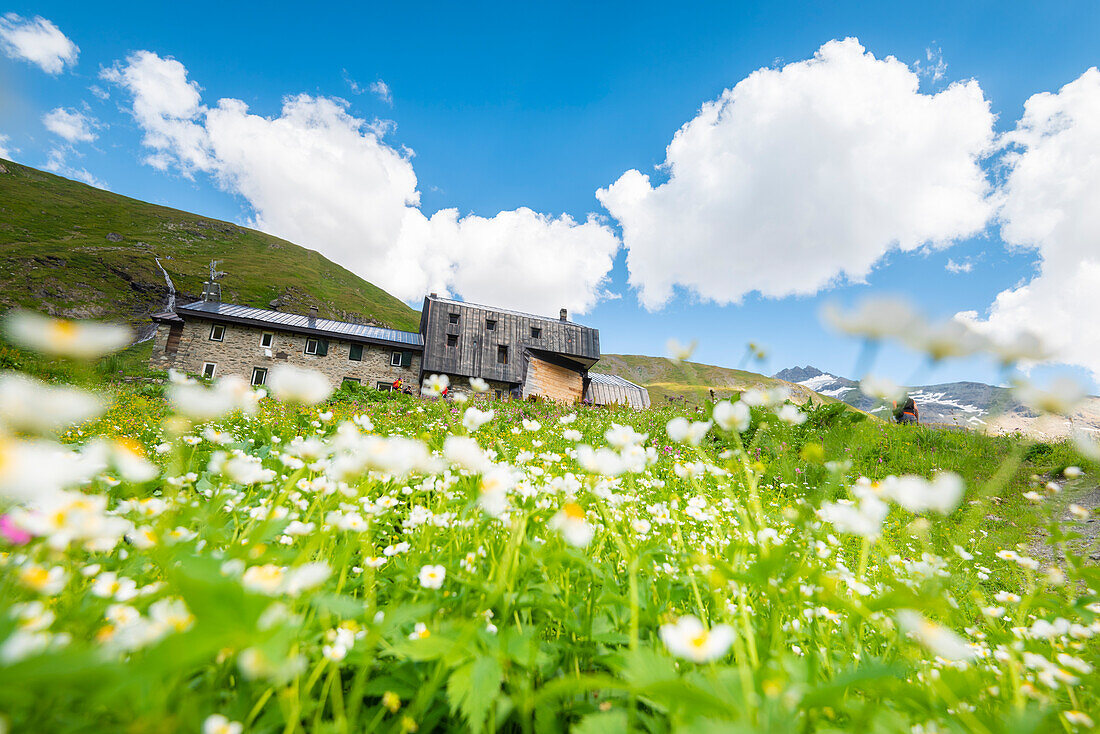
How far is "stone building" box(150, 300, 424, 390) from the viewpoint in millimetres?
27656

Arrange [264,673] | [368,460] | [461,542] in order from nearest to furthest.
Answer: [264,673] < [368,460] < [461,542]

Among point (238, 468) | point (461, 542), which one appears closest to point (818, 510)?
point (461, 542)

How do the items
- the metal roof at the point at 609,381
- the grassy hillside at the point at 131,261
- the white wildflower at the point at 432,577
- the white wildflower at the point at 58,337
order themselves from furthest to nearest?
the grassy hillside at the point at 131,261 → the metal roof at the point at 609,381 → the white wildflower at the point at 432,577 → the white wildflower at the point at 58,337

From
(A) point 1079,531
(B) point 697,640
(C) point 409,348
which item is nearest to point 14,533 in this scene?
(B) point 697,640

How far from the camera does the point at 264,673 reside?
812 millimetres

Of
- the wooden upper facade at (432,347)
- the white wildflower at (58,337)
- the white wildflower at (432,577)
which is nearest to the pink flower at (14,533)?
the white wildflower at (58,337)

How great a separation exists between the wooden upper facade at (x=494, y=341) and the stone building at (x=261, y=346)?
292cm

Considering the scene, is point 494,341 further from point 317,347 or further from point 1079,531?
point 1079,531

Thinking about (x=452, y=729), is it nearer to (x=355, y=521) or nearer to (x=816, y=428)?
(x=355, y=521)

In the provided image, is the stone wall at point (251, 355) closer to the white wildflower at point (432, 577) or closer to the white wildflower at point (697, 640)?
the white wildflower at point (432, 577)

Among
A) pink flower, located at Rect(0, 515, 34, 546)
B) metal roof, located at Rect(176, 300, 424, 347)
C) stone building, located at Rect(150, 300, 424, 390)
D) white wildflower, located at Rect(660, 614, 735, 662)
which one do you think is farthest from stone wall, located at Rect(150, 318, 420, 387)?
white wildflower, located at Rect(660, 614, 735, 662)

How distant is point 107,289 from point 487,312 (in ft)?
289

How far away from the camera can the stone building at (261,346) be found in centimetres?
2766

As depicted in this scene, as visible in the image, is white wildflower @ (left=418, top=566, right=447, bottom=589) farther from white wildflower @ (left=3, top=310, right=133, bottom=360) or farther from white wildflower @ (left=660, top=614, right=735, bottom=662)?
white wildflower @ (left=3, top=310, right=133, bottom=360)
